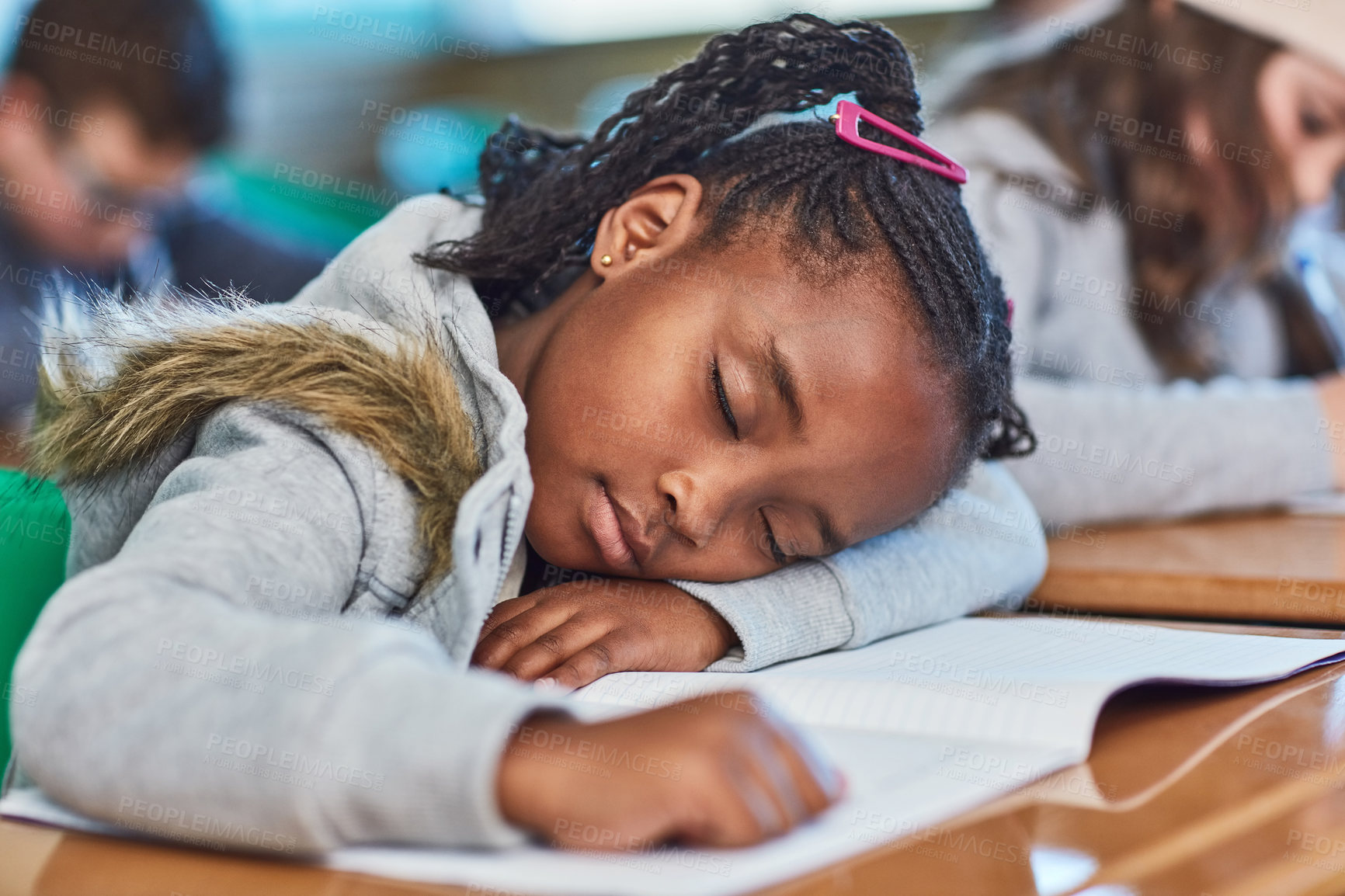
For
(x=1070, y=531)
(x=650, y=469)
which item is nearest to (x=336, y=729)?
(x=650, y=469)

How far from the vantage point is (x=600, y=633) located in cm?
72

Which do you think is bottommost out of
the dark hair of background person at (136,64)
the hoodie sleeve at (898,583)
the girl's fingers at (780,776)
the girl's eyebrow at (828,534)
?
the hoodie sleeve at (898,583)

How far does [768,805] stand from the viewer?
0.43 metres

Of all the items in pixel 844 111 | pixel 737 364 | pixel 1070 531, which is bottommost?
pixel 1070 531

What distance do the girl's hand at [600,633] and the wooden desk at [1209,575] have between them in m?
0.41

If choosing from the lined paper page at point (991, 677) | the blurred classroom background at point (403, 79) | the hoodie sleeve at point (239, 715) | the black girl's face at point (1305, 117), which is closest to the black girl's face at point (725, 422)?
the lined paper page at point (991, 677)

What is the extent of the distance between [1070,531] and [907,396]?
1.89ft

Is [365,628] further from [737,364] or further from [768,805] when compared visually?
[737,364]

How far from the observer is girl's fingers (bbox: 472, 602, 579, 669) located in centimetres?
68

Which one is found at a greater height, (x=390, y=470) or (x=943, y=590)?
(x=390, y=470)

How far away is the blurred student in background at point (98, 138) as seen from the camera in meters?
2.01

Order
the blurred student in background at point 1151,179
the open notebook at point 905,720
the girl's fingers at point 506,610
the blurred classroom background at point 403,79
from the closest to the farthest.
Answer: the open notebook at point 905,720
the girl's fingers at point 506,610
the blurred student in background at point 1151,179
the blurred classroom background at point 403,79

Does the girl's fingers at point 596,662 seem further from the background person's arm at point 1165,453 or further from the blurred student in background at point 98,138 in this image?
the blurred student in background at point 98,138

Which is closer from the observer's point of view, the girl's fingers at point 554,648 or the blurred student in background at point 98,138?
the girl's fingers at point 554,648
